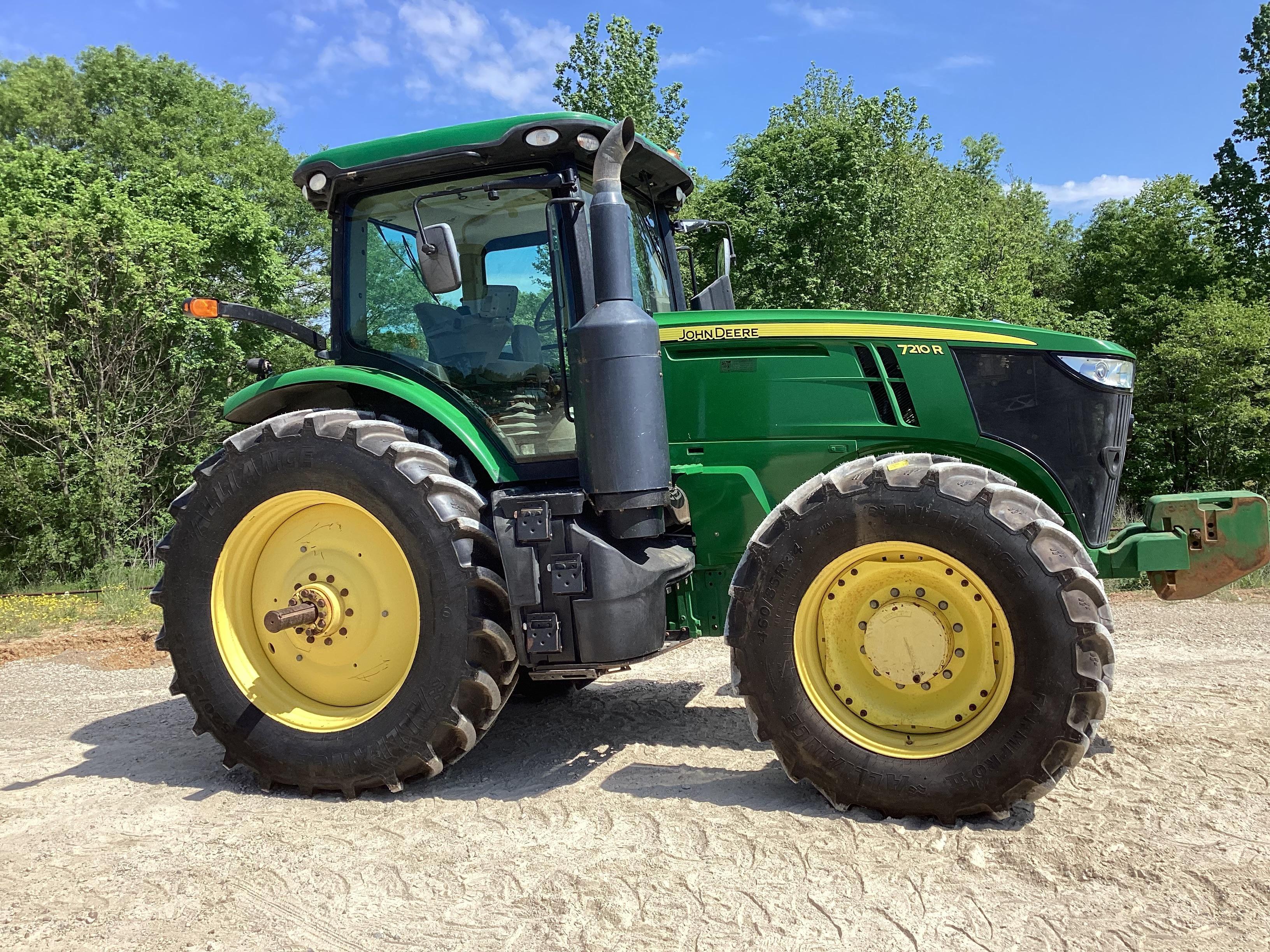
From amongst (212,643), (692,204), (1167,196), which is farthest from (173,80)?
(1167,196)

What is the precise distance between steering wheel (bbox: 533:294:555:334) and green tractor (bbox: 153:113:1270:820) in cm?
2

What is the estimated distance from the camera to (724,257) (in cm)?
506

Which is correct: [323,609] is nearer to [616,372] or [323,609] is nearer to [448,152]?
[616,372]

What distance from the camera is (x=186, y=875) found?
3105 millimetres

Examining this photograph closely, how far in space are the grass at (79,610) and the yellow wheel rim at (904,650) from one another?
23.4 ft

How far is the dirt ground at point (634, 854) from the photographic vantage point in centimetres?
264

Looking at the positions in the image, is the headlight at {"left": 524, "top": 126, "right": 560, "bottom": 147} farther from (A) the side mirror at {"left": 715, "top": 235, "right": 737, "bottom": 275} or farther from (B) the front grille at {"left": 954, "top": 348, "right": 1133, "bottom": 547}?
(B) the front grille at {"left": 954, "top": 348, "right": 1133, "bottom": 547}

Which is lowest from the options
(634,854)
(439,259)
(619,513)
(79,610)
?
(79,610)

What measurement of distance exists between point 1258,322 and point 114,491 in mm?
20703

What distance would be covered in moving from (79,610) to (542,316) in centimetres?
763

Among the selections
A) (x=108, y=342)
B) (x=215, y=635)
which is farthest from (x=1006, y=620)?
(x=108, y=342)

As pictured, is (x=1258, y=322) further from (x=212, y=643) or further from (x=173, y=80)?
(x=173, y=80)

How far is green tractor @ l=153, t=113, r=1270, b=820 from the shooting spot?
3.32 metres

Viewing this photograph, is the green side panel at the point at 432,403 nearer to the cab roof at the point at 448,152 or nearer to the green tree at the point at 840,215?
the cab roof at the point at 448,152
